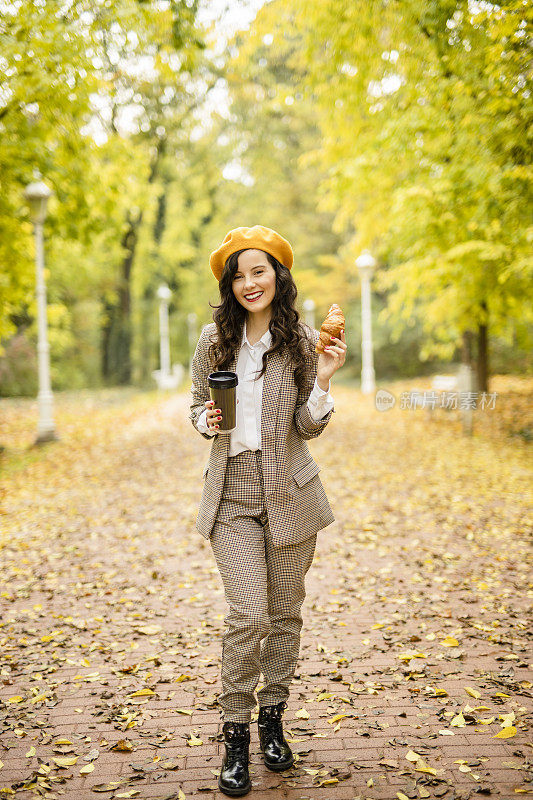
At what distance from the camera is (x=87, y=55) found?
8914 millimetres

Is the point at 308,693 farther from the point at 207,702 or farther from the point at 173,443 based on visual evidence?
the point at 173,443

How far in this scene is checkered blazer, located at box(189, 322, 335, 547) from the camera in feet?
9.46

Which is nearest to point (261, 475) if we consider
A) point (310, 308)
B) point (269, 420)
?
point (269, 420)

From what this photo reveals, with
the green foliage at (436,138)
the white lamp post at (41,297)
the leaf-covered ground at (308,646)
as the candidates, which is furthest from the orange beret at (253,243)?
the white lamp post at (41,297)

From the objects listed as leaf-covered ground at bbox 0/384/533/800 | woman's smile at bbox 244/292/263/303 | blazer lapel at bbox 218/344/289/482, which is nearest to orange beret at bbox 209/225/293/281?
woman's smile at bbox 244/292/263/303

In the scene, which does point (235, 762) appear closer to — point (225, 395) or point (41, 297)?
point (225, 395)

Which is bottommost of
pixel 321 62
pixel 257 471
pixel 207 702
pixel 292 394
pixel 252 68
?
pixel 207 702

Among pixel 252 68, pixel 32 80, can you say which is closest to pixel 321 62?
pixel 32 80

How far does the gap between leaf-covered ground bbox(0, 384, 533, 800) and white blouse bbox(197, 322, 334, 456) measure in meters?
1.37

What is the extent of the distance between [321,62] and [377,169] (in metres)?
1.94

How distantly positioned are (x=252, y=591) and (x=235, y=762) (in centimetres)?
68

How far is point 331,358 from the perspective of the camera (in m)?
2.84

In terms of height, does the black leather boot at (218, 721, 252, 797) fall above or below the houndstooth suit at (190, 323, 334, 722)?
below
